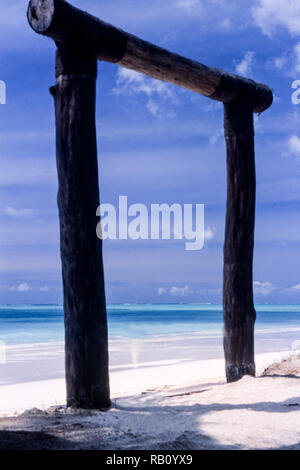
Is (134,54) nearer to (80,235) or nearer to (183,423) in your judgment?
(80,235)

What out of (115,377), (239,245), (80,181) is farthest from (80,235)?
(115,377)

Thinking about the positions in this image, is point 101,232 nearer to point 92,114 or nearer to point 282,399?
point 92,114

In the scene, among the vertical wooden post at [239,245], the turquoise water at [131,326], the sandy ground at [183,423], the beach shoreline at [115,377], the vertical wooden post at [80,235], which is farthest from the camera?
the turquoise water at [131,326]

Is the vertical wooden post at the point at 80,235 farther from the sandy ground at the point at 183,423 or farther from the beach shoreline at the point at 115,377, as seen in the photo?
the beach shoreline at the point at 115,377

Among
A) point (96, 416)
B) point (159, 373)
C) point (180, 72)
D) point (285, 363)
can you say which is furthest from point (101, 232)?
point (159, 373)

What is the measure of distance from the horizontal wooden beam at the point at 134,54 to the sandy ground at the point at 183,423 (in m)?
3.15

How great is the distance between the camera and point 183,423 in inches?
151

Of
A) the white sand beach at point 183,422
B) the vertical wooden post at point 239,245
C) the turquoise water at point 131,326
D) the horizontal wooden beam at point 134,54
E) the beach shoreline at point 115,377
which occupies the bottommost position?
the turquoise water at point 131,326

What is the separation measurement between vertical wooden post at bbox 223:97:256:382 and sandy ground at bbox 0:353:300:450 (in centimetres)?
52

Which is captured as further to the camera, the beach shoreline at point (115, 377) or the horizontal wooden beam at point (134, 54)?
the beach shoreline at point (115, 377)

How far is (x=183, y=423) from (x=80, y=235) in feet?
5.74

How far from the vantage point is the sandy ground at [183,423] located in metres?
3.21

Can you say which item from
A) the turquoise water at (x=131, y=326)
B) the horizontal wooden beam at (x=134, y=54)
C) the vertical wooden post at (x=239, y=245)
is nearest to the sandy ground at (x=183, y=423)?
the vertical wooden post at (x=239, y=245)
